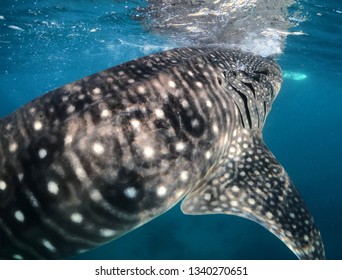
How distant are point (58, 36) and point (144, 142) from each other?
16.8 meters

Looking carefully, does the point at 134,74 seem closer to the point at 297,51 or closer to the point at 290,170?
the point at 297,51

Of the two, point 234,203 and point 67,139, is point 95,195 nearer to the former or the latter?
point 67,139

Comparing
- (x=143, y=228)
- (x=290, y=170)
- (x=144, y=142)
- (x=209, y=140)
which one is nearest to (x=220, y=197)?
(x=209, y=140)

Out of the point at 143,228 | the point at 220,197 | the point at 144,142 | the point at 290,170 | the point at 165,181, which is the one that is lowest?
the point at 290,170

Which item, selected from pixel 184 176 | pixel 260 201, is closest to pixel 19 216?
pixel 184 176

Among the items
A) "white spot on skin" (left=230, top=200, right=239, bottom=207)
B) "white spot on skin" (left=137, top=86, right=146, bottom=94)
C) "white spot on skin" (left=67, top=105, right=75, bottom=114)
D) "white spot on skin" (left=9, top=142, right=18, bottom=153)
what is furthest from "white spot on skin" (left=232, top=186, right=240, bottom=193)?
"white spot on skin" (left=9, top=142, right=18, bottom=153)

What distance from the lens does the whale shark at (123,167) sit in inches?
96.6

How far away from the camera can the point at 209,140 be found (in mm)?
Result: 3104

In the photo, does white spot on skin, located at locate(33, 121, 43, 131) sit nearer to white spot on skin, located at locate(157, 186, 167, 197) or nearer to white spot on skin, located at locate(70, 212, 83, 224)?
white spot on skin, located at locate(70, 212, 83, 224)

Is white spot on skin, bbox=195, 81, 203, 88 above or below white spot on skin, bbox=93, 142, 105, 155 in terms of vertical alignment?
above

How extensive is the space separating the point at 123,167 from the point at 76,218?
0.60 metres

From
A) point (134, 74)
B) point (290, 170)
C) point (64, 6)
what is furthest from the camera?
point (290, 170)

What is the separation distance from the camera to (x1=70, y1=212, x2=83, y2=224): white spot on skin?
8.18 ft

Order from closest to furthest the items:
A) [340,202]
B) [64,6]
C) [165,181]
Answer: [165,181] < [64,6] < [340,202]
